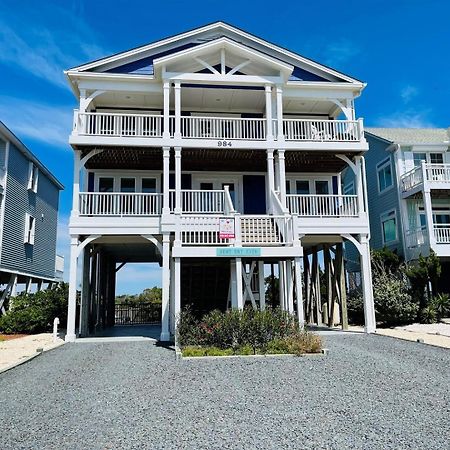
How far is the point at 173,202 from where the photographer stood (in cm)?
1634

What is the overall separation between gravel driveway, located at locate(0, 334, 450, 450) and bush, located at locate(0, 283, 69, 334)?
836cm

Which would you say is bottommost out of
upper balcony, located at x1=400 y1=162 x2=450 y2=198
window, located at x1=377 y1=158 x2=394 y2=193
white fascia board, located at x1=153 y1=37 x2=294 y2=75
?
upper balcony, located at x1=400 y1=162 x2=450 y2=198

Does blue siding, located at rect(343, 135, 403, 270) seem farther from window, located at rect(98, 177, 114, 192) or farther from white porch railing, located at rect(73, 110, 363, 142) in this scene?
window, located at rect(98, 177, 114, 192)

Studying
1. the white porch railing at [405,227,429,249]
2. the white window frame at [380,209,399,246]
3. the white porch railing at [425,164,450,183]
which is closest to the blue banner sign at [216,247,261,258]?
the white porch railing at [405,227,429,249]

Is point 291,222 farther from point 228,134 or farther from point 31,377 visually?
point 31,377

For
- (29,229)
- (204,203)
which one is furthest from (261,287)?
(29,229)

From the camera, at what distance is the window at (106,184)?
17812 millimetres

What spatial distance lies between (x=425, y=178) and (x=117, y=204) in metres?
14.9

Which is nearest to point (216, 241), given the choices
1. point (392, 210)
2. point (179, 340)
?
point (179, 340)

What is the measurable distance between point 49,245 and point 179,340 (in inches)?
721

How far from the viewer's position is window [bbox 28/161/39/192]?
22.9 m

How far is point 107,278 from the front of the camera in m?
20.9

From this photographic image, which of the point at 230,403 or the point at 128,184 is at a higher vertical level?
the point at 128,184

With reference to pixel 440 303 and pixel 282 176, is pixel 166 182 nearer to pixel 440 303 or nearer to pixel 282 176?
pixel 282 176
